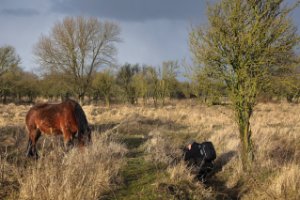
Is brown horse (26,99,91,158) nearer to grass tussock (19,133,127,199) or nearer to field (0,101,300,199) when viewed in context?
field (0,101,300,199)

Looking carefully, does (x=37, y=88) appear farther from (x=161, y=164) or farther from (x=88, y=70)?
(x=161, y=164)

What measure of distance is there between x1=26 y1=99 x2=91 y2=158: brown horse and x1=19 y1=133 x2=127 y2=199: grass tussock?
1.29m

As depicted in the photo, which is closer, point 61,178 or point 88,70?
point 61,178

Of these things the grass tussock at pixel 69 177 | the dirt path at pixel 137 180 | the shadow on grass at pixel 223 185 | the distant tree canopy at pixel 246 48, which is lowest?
the shadow on grass at pixel 223 185

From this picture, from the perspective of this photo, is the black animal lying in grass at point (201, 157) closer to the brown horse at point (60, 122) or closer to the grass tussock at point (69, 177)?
the grass tussock at point (69, 177)

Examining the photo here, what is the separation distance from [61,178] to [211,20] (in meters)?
4.50

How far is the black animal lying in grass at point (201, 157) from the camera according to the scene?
22.5ft

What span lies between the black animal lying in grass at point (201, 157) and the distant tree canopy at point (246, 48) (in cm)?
78

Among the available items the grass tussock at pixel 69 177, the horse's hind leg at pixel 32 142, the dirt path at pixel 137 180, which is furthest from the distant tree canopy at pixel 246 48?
the horse's hind leg at pixel 32 142

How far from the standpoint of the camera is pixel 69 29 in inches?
1296

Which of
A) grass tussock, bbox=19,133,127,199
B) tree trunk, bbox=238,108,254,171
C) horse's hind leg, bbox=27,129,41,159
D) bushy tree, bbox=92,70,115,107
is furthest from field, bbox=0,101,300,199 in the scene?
bushy tree, bbox=92,70,115,107

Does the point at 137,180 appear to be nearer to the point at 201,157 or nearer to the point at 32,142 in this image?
the point at 201,157

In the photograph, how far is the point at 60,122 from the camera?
713 cm

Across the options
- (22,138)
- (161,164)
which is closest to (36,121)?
(22,138)
